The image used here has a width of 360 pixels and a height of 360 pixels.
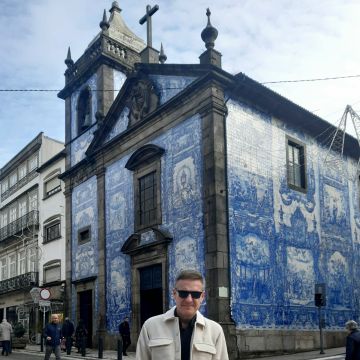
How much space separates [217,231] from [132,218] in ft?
16.3

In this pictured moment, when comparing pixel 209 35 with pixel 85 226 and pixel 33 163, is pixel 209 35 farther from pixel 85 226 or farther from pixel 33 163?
pixel 33 163

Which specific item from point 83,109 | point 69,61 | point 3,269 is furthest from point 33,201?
point 69,61

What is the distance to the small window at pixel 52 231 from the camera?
26.8 meters

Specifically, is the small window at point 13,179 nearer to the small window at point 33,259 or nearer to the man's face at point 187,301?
the small window at point 33,259

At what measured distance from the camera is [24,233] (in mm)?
30984

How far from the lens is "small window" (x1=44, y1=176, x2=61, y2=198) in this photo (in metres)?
27.6

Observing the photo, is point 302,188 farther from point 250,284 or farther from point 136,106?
point 136,106

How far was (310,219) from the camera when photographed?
20641 mm

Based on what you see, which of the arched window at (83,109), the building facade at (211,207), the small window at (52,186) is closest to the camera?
the building facade at (211,207)

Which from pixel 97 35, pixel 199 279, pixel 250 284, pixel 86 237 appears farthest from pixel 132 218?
pixel 199 279

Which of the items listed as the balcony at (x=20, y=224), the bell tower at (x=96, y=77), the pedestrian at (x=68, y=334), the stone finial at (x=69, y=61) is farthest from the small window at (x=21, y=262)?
the pedestrian at (x=68, y=334)

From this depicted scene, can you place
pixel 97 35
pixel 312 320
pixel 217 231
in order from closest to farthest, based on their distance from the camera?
pixel 217 231 → pixel 312 320 → pixel 97 35

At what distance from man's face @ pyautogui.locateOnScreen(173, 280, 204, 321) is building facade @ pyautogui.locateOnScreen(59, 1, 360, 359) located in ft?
43.2

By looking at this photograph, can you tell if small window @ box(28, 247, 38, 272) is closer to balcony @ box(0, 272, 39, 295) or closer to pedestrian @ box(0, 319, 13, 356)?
balcony @ box(0, 272, 39, 295)
